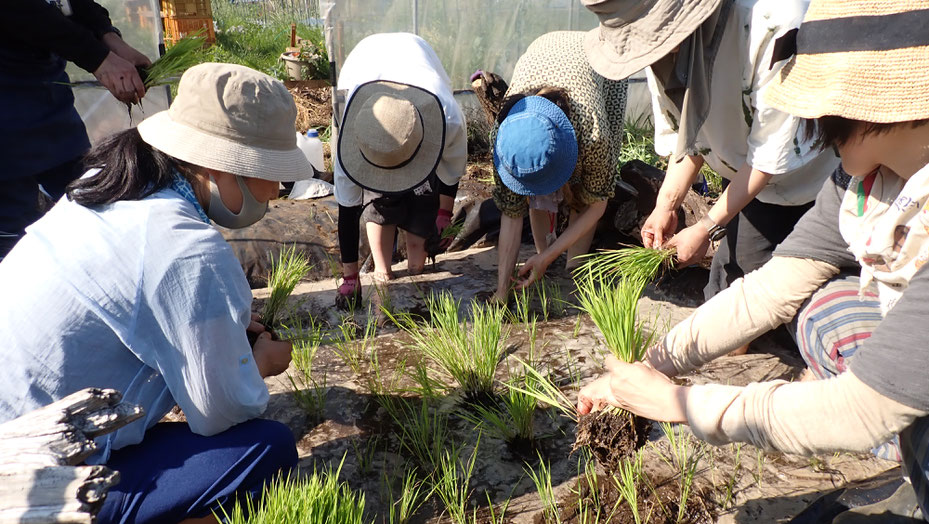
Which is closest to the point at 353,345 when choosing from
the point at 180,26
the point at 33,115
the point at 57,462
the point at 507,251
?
the point at 507,251

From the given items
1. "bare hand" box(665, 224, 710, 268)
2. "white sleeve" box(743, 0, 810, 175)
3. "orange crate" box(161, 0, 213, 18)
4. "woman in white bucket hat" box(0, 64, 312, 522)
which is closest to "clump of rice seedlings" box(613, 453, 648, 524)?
"bare hand" box(665, 224, 710, 268)

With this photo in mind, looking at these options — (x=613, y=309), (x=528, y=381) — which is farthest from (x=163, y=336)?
(x=613, y=309)

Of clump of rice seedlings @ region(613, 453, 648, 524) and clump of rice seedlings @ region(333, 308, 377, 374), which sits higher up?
clump of rice seedlings @ region(613, 453, 648, 524)

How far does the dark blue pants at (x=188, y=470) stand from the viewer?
1.62 m

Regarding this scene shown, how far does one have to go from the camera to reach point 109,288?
4.97ft

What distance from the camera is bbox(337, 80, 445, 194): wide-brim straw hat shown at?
289 centimetres

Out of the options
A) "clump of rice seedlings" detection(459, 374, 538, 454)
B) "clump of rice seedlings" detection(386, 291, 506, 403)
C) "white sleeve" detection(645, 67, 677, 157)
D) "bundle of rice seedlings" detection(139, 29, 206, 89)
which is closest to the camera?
"clump of rice seedlings" detection(459, 374, 538, 454)

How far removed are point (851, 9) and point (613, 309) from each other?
3.36 ft

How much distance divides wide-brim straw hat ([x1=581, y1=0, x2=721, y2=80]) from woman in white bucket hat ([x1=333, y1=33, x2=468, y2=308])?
102 cm

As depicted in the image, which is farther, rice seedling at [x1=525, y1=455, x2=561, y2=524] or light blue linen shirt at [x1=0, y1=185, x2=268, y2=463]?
rice seedling at [x1=525, y1=455, x2=561, y2=524]

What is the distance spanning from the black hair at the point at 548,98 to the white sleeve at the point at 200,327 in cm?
163

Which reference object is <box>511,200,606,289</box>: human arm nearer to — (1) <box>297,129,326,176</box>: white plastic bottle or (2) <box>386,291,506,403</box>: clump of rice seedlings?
(2) <box>386,291,506,403</box>: clump of rice seedlings

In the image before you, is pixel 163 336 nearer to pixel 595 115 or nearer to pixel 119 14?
pixel 595 115

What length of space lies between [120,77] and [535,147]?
171 centimetres
